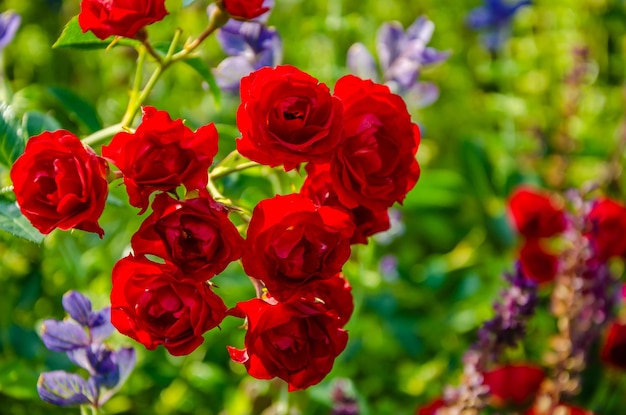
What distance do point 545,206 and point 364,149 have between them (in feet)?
2.31

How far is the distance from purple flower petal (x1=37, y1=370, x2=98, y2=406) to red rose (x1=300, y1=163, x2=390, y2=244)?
0.28 metres

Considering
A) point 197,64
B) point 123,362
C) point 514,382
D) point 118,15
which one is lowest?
point 514,382

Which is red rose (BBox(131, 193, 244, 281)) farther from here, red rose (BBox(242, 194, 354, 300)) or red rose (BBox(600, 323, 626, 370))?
red rose (BBox(600, 323, 626, 370))

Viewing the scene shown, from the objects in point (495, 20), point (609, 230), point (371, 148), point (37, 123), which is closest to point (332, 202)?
point (371, 148)

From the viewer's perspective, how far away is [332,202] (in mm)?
686

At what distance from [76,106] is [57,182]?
0.36 m

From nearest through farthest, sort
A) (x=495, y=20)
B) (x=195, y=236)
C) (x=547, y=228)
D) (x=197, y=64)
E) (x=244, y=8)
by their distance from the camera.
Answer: (x=195, y=236), (x=244, y=8), (x=197, y=64), (x=547, y=228), (x=495, y=20)

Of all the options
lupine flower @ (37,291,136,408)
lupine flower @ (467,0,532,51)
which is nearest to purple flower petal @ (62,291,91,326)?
lupine flower @ (37,291,136,408)

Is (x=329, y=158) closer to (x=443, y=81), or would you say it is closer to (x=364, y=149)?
(x=364, y=149)

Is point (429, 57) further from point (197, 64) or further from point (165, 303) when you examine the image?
point (165, 303)

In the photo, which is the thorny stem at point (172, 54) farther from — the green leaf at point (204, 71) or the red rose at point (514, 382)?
the red rose at point (514, 382)

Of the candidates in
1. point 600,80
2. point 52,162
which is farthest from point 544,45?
point 52,162

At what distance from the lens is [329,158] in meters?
0.66

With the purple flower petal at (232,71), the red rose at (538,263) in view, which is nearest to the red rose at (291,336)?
the purple flower petal at (232,71)
